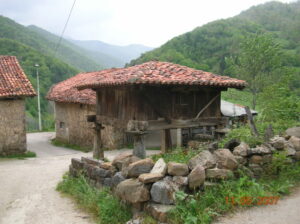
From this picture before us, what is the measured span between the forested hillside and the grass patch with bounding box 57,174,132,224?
26472mm

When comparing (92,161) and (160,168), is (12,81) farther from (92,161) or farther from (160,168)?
(160,168)

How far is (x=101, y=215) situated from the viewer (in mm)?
A: 4926

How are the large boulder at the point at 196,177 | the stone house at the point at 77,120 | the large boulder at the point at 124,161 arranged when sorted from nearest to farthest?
the large boulder at the point at 196,177, the large boulder at the point at 124,161, the stone house at the point at 77,120

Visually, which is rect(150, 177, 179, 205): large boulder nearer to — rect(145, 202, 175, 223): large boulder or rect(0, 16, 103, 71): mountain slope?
rect(145, 202, 175, 223): large boulder

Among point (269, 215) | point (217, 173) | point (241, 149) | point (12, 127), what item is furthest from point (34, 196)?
point (12, 127)

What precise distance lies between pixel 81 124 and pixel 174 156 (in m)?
10.7

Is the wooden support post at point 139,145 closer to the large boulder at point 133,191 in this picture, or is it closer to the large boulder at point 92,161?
the large boulder at point 92,161

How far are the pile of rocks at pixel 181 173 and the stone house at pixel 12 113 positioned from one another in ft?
29.1

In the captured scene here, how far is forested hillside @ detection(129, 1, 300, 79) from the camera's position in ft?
112

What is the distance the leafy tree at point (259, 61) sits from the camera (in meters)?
23.2

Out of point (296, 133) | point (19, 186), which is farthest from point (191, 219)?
point (19, 186)

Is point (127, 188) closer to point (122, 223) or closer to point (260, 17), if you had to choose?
point (122, 223)

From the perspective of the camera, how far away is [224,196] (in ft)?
13.7

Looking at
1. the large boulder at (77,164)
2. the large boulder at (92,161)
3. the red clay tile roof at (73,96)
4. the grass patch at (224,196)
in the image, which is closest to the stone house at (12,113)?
the red clay tile roof at (73,96)
